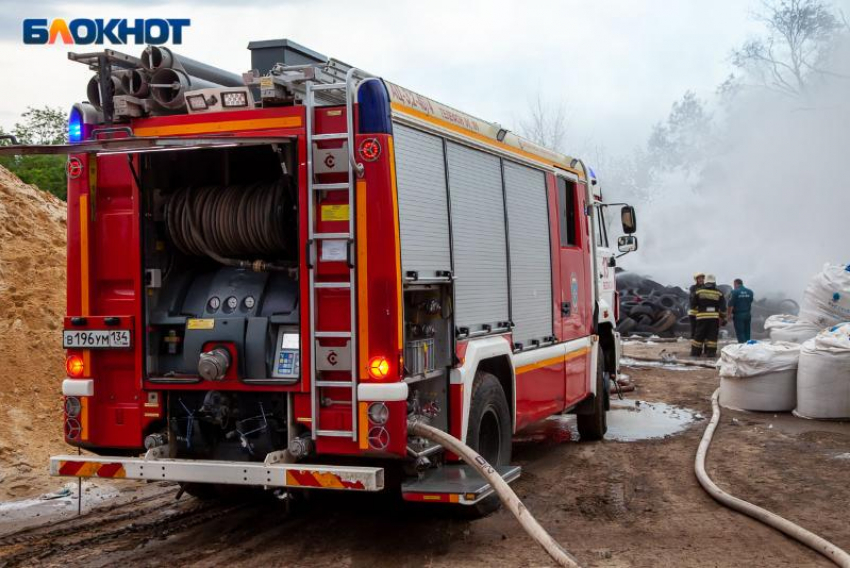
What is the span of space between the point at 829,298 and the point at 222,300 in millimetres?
10568

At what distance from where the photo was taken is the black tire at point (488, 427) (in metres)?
6.52

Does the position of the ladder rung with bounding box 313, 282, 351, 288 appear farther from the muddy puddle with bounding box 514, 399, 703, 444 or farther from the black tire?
the muddy puddle with bounding box 514, 399, 703, 444

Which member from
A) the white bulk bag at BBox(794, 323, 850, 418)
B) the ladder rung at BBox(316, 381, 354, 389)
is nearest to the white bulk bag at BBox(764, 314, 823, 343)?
the white bulk bag at BBox(794, 323, 850, 418)

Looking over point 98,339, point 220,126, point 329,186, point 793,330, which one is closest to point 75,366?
point 98,339

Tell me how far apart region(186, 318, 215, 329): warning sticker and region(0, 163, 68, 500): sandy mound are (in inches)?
115

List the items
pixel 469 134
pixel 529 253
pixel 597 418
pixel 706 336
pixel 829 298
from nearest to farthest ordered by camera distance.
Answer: pixel 469 134 → pixel 529 253 → pixel 597 418 → pixel 829 298 → pixel 706 336

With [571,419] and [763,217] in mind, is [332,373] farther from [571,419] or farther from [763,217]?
[763,217]

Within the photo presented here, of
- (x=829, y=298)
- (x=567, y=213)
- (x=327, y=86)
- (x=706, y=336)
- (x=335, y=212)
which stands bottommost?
(x=706, y=336)

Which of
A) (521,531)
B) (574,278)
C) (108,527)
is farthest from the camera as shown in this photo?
(574,278)

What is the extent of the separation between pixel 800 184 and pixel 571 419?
25951 millimetres

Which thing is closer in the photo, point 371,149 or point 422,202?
point 371,149

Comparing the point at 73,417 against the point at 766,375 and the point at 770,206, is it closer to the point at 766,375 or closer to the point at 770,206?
the point at 766,375

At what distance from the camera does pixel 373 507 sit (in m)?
7.27

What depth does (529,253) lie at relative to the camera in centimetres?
806
